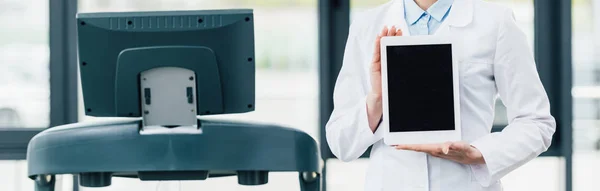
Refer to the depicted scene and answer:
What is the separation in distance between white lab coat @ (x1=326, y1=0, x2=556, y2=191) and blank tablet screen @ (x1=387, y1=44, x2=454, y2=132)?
4 cm

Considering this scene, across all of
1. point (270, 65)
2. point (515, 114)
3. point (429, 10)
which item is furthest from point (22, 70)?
point (515, 114)

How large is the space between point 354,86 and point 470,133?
0.69 ft

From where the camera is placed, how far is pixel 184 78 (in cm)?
185

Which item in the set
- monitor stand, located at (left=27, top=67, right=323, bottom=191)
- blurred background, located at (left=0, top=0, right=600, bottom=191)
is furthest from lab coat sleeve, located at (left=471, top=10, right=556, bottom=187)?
blurred background, located at (left=0, top=0, right=600, bottom=191)

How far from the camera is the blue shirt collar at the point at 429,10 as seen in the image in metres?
1.36

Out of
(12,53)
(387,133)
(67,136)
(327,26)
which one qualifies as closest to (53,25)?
(12,53)

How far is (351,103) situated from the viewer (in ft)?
4.60

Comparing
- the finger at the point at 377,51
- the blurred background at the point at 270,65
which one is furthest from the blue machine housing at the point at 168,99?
the blurred background at the point at 270,65

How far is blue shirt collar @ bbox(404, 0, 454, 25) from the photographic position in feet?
4.45

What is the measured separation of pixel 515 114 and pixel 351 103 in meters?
0.27

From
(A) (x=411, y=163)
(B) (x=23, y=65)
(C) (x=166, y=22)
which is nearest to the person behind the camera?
(A) (x=411, y=163)

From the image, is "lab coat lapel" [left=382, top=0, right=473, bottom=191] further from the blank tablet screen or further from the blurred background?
the blurred background

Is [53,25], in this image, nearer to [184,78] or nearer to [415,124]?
[184,78]

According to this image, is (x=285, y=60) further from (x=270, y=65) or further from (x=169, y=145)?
(x=169, y=145)
